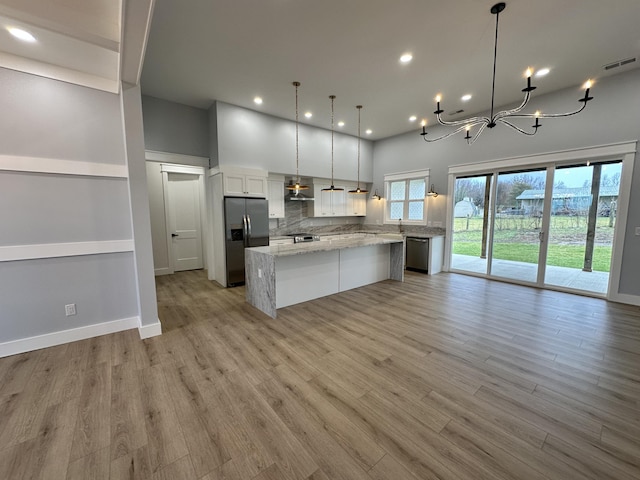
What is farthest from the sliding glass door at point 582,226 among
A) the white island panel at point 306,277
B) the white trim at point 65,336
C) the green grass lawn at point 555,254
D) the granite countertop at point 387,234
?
the white trim at point 65,336

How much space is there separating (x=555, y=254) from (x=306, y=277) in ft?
15.1

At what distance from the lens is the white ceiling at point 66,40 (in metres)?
1.94

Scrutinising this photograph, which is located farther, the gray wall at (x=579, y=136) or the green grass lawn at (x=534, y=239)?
the green grass lawn at (x=534, y=239)

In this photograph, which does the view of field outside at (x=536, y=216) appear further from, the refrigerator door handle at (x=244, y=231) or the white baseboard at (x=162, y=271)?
the white baseboard at (x=162, y=271)

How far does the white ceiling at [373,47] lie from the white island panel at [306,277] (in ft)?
8.89

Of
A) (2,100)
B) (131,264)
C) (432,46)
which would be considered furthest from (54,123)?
(432,46)

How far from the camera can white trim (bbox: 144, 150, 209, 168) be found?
4.51 metres

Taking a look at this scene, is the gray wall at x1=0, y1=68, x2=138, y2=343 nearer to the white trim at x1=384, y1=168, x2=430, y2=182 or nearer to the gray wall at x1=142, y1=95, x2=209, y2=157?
the gray wall at x1=142, y1=95, x2=209, y2=157

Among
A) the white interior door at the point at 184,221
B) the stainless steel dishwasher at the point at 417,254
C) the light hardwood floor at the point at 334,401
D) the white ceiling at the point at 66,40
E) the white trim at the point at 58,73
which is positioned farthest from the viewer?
the white interior door at the point at 184,221

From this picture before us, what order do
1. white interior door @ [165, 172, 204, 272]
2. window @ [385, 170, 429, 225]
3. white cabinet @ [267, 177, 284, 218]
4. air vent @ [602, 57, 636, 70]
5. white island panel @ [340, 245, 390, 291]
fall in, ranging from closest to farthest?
air vent @ [602, 57, 636, 70]
white island panel @ [340, 245, 390, 291]
white cabinet @ [267, 177, 284, 218]
white interior door @ [165, 172, 204, 272]
window @ [385, 170, 429, 225]

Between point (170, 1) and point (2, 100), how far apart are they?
6.07ft

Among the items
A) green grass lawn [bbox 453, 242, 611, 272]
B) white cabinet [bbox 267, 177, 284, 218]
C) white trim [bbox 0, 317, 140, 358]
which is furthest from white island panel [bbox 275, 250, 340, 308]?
green grass lawn [bbox 453, 242, 611, 272]

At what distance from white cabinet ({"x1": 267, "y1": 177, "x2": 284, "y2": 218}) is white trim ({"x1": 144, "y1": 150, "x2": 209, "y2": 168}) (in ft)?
4.47

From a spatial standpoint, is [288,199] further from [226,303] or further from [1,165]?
[1,165]
